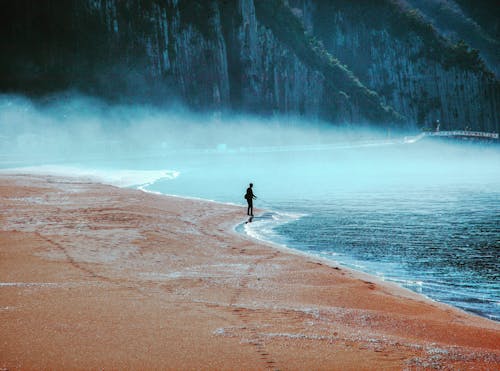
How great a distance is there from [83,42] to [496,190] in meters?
67.6

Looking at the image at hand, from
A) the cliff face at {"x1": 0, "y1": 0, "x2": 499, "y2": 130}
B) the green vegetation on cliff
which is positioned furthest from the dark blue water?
the green vegetation on cliff

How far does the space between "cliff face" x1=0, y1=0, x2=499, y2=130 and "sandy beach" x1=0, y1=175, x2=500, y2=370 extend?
243 ft

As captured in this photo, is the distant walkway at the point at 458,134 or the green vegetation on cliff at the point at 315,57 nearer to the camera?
the green vegetation on cliff at the point at 315,57

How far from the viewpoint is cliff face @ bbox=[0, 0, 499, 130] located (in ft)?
292

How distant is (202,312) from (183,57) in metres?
93.6

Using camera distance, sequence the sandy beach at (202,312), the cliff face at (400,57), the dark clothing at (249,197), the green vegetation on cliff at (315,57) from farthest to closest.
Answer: the cliff face at (400,57) → the green vegetation on cliff at (315,57) → the dark clothing at (249,197) → the sandy beach at (202,312)

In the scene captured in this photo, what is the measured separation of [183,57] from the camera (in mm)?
99562

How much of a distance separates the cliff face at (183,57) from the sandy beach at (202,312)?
243ft

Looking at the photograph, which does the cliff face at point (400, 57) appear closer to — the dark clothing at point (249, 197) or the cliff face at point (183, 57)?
the cliff face at point (183, 57)

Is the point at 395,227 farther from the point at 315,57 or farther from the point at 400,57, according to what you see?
the point at 400,57

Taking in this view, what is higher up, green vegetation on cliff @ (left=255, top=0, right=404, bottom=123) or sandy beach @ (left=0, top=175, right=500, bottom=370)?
green vegetation on cliff @ (left=255, top=0, right=404, bottom=123)

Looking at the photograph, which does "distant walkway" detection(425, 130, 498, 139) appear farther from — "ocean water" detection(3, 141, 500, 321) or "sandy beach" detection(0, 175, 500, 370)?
"sandy beach" detection(0, 175, 500, 370)

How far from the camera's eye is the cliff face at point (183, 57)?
89125mm

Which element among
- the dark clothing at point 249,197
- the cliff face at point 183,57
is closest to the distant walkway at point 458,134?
the cliff face at point 183,57
